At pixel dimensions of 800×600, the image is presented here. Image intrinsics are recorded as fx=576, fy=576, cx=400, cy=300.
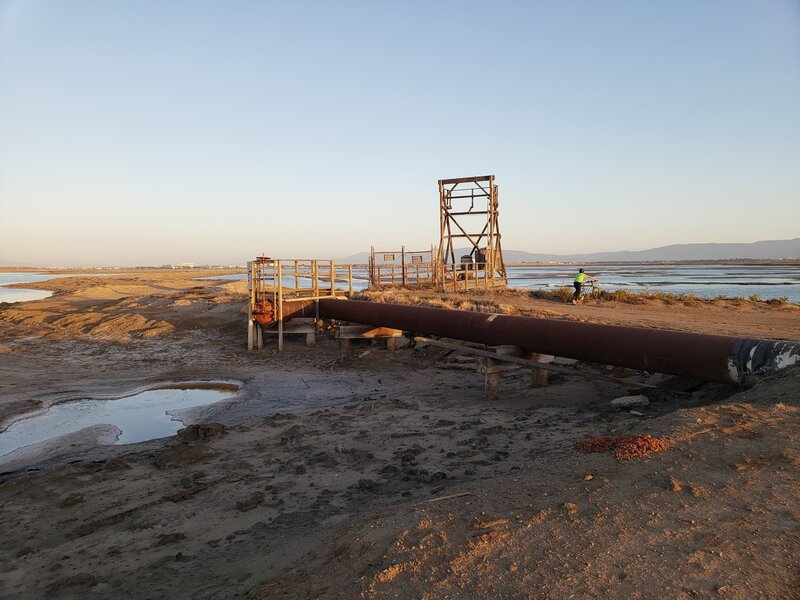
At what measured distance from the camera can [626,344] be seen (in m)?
9.19

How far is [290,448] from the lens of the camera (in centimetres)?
874

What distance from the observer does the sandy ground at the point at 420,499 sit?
12.6 ft

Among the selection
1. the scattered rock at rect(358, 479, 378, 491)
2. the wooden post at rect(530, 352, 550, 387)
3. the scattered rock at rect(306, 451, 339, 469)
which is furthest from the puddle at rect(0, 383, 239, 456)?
the wooden post at rect(530, 352, 550, 387)

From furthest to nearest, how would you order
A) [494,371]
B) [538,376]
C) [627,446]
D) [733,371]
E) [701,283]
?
[701,283] < [538,376] < [494,371] < [733,371] < [627,446]

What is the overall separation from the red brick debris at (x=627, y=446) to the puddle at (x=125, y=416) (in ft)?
24.4

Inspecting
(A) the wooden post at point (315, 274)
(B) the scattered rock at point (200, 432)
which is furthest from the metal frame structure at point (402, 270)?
(B) the scattered rock at point (200, 432)

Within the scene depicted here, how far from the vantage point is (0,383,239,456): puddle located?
1019 centimetres

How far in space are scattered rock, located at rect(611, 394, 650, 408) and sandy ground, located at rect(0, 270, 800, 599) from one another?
0.37 metres

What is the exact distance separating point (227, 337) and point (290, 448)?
1221cm

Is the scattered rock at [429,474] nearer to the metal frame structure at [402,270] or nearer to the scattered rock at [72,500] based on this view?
the scattered rock at [72,500]

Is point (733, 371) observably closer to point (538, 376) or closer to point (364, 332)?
point (538, 376)

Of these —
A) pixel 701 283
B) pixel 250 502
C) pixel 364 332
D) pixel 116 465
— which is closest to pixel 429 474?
pixel 250 502

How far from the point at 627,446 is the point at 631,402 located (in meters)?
3.77

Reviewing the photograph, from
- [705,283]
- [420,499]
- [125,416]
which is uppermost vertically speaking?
Answer: [705,283]
